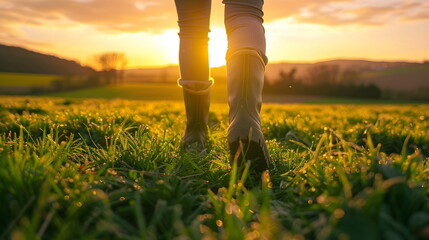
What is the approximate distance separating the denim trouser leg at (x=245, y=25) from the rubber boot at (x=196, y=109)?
2.08 feet

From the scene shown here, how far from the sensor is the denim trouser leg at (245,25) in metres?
2.13

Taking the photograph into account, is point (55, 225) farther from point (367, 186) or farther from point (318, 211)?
point (367, 186)

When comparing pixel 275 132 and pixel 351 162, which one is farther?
pixel 275 132

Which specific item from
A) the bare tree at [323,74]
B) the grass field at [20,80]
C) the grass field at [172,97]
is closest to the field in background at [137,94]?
the grass field at [172,97]

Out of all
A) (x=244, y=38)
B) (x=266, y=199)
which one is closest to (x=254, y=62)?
(x=244, y=38)

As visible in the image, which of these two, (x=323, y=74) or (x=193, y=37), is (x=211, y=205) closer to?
(x=193, y=37)

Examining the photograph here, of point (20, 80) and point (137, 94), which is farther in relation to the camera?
point (20, 80)

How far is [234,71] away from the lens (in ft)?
6.88

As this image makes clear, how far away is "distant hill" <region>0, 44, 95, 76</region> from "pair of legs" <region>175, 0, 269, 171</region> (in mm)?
61750

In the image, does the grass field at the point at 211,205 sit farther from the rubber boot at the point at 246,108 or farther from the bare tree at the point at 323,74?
the bare tree at the point at 323,74

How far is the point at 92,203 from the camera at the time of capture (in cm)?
131

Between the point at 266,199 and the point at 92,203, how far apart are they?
2.09ft

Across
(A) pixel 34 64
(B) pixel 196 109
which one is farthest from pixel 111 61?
(B) pixel 196 109

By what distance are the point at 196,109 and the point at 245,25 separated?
0.89 metres
